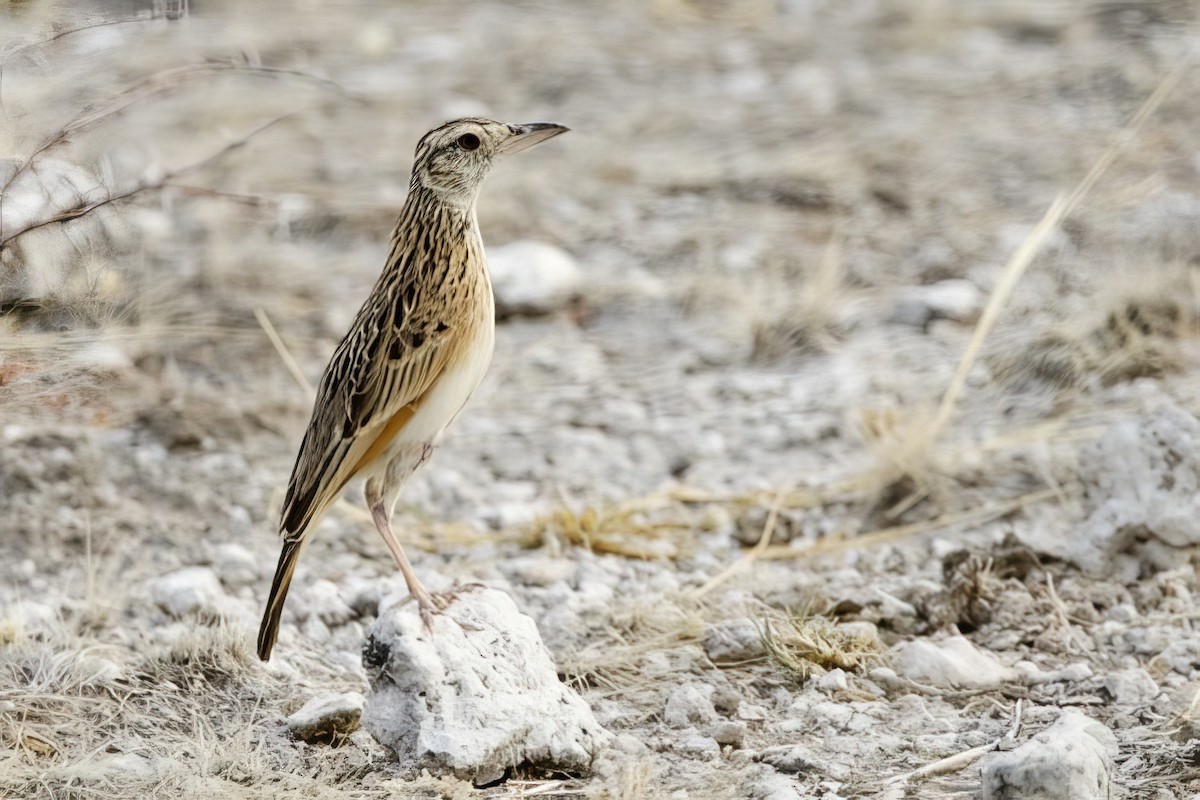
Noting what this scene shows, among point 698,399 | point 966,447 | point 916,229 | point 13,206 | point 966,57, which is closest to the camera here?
point 13,206

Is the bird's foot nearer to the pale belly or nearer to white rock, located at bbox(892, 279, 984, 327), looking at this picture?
the pale belly

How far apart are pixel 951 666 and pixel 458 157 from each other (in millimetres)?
1964

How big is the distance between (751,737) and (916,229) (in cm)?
489

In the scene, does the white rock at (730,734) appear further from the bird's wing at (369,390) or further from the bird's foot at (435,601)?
the bird's wing at (369,390)

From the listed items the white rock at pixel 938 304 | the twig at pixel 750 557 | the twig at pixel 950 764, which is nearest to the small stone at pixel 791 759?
the twig at pixel 950 764

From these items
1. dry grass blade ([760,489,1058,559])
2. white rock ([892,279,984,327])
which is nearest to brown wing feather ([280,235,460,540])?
dry grass blade ([760,489,1058,559])

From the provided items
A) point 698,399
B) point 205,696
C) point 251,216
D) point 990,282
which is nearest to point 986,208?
Result: point 990,282

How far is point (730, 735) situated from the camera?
3.86 metres

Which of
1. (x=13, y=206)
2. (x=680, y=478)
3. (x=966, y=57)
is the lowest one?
(x=680, y=478)

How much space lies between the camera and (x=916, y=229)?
8.23 meters

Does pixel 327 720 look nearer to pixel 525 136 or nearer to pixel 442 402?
pixel 442 402

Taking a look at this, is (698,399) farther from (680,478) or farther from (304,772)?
(304,772)

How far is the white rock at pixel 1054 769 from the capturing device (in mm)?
3227

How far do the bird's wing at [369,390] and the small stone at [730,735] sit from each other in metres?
1.15
